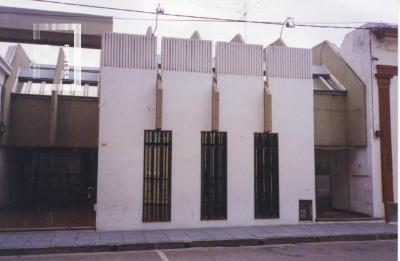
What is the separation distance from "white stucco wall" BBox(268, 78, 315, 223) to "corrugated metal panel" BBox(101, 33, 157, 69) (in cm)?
426

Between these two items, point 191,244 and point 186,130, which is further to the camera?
point 186,130

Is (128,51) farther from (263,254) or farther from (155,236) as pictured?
(263,254)

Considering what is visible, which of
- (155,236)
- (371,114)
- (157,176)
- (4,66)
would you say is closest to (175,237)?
(155,236)

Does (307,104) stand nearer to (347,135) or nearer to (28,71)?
(347,135)

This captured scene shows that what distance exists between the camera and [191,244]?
1082cm

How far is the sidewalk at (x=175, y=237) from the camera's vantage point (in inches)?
400

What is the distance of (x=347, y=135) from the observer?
16.3 metres

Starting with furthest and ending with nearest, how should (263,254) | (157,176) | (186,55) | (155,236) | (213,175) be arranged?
(186,55)
(213,175)
(157,176)
(155,236)
(263,254)

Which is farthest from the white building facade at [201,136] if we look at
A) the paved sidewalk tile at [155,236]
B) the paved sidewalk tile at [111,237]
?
the paved sidewalk tile at [155,236]

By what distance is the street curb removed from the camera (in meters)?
9.90

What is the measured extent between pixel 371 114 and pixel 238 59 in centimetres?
546

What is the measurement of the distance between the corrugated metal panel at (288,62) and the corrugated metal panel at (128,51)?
4101 millimetres

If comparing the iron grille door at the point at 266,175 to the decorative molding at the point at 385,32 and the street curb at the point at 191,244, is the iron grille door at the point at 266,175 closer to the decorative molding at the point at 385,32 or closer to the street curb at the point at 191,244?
the street curb at the point at 191,244

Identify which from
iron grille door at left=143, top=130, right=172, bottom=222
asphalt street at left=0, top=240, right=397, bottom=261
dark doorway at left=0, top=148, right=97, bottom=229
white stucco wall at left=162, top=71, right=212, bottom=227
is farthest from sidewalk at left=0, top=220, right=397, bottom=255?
dark doorway at left=0, top=148, right=97, bottom=229
